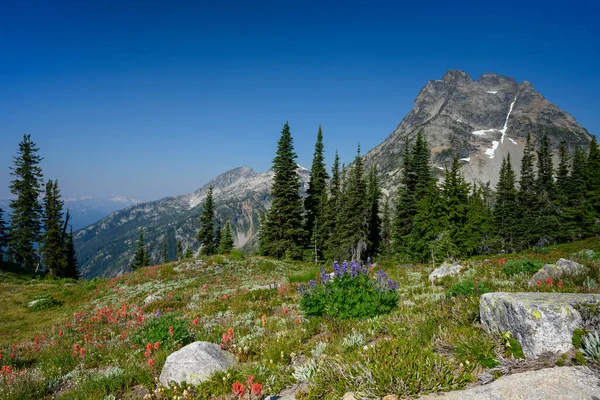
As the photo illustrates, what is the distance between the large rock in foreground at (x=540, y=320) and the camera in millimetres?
4145

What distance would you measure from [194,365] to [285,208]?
118 ft

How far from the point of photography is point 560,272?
912cm

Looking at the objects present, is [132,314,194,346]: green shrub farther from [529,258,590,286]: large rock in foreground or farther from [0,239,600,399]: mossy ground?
[529,258,590,286]: large rock in foreground

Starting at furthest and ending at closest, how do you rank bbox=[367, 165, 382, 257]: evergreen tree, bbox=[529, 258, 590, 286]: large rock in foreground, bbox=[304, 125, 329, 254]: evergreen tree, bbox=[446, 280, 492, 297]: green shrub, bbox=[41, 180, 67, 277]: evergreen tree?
1. bbox=[304, 125, 329, 254]: evergreen tree
2. bbox=[367, 165, 382, 257]: evergreen tree
3. bbox=[41, 180, 67, 277]: evergreen tree
4. bbox=[529, 258, 590, 286]: large rock in foreground
5. bbox=[446, 280, 492, 297]: green shrub

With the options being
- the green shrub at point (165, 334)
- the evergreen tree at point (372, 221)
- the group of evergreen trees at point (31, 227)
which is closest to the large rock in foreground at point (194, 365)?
the green shrub at point (165, 334)

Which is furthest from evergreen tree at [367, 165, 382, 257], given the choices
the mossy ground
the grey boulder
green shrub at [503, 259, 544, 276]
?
green shrub at [503, 259, 544, 276]

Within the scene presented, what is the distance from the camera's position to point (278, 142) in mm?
43906

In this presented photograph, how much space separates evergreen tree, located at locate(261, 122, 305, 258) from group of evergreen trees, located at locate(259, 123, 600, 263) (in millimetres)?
143

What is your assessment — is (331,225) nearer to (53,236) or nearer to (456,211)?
(456,211)

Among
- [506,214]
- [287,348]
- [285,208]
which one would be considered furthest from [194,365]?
[506,214]

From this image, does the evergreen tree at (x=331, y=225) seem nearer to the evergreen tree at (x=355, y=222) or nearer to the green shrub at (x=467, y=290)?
the evergreen tree at (x=355, y=222)

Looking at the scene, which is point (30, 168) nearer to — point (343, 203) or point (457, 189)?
point (343, 203)

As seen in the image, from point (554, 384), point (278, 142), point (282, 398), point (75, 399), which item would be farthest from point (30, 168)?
point (554, 384)

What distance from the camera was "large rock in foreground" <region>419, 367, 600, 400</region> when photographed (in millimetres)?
3299
